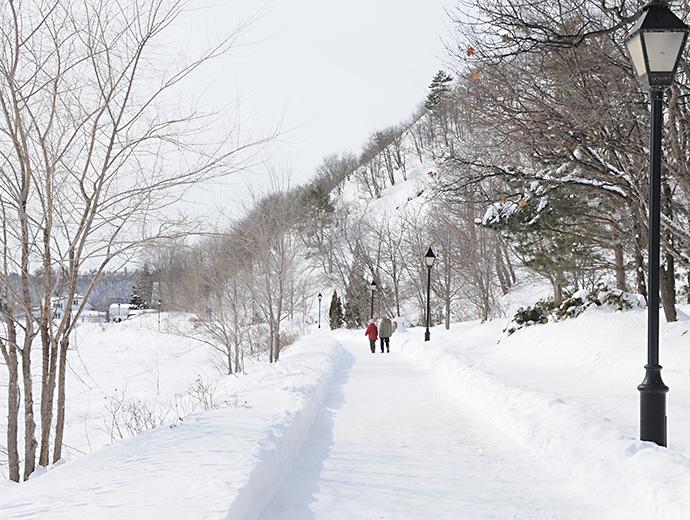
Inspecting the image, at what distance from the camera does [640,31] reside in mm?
5598

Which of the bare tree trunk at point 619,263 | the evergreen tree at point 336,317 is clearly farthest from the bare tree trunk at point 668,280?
the evergreen tree at point 336,317

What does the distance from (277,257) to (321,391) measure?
51.4 feet

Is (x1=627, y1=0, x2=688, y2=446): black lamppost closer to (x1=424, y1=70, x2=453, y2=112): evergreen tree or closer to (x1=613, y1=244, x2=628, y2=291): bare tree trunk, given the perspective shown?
(x1=424, y1=70, x2=453, y2=112): evergreen tree

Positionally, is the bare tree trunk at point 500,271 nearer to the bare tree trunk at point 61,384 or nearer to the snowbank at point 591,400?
the snowbank at point 591,400

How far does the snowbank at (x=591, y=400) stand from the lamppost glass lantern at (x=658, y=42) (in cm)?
321

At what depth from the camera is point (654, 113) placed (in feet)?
18.8

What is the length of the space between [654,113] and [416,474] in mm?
3905

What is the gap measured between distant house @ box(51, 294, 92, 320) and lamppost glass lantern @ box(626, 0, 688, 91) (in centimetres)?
668

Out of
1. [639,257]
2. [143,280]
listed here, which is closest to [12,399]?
[143,280]

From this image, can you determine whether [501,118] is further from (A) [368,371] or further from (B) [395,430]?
(A) [368,371]

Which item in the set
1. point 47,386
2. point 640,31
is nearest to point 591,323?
point 640,31

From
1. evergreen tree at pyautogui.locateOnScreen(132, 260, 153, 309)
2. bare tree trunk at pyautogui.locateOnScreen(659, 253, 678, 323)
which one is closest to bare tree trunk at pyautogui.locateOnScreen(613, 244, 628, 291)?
bare tree trunk at pyautogui.locateOnScreen(659, 253, 678, 323)

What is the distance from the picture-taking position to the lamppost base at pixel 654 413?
17.8ft

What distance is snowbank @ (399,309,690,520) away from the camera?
4.57 meters
